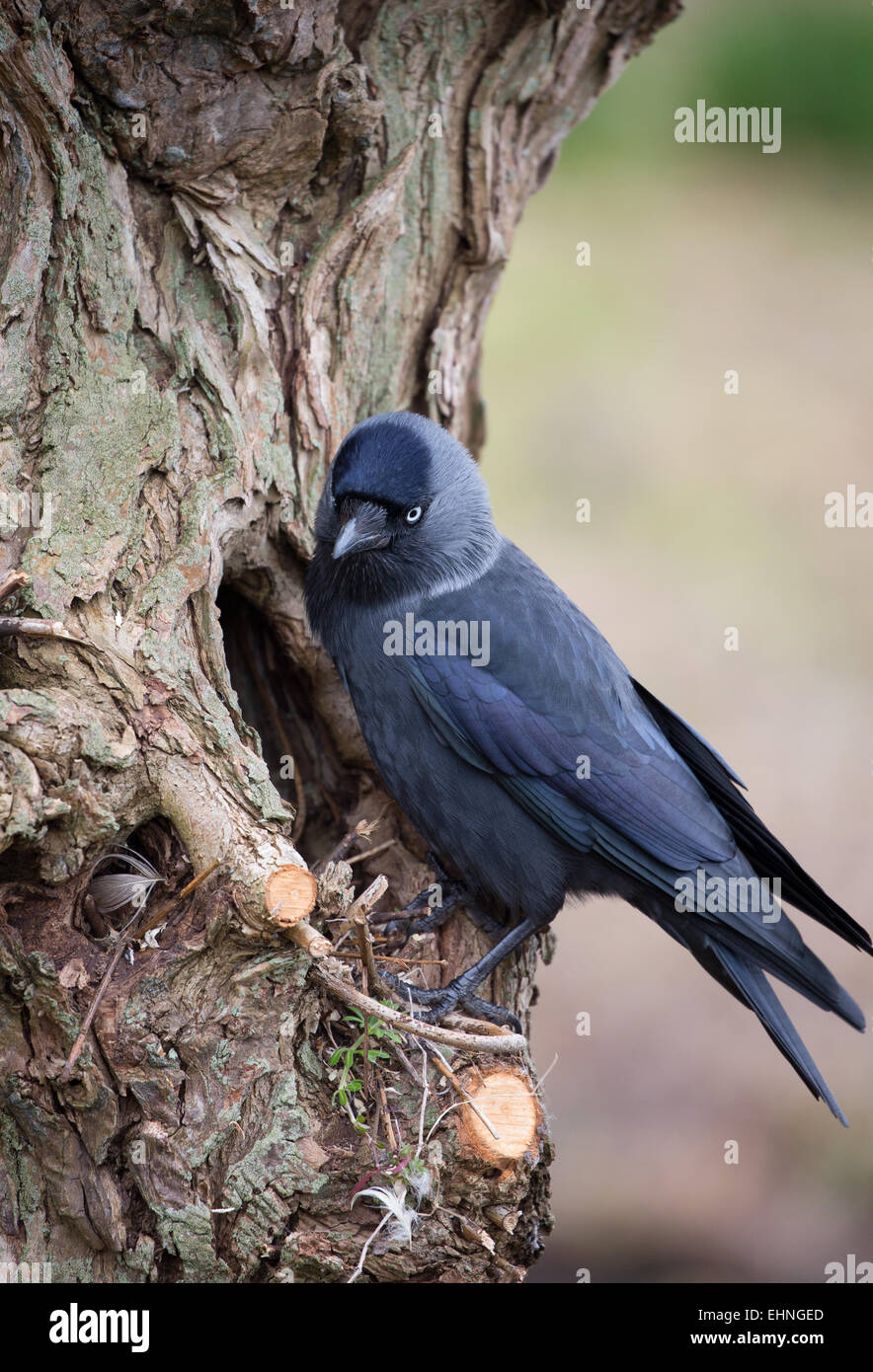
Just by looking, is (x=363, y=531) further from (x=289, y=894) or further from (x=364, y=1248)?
(x=364, y=1248)

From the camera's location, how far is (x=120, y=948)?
3.10m

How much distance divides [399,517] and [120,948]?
173 centimetres

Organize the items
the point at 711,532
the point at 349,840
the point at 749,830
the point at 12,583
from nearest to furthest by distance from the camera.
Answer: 1. the point at 12,583
2. the point at 349,840
3. the point at 749,830
4. the point at 711,532

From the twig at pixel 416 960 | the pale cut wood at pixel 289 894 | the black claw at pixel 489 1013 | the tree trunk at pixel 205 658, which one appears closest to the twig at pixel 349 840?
the tree trunk at pixel 205 658

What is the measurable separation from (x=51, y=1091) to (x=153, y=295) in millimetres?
2401

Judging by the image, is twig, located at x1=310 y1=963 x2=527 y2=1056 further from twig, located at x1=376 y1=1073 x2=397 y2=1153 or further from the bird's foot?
the bird's foot

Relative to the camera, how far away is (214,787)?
10.3ft

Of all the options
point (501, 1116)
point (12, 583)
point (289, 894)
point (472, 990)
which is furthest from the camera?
point (472, 990)

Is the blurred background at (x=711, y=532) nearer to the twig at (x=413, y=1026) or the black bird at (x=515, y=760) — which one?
the black bird at (x=515, y=760)

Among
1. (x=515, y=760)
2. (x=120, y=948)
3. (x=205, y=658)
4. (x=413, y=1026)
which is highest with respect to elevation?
(x=205, y=658)

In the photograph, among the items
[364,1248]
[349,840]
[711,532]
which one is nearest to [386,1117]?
[364,1248]

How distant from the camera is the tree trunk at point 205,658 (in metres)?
3.05

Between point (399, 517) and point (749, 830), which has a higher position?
point (399, 517)

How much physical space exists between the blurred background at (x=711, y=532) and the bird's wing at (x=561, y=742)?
7.71 ft
